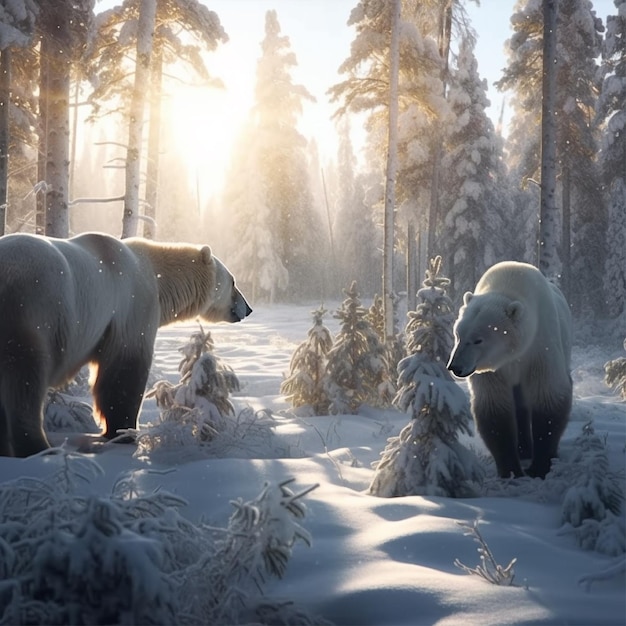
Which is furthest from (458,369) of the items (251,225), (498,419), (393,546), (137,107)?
(251,225)

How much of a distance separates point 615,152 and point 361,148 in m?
9.26

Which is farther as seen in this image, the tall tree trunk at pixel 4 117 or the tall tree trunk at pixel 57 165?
the tall tree trunk at pixel 4 117

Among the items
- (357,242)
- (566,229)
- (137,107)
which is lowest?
(566,229)

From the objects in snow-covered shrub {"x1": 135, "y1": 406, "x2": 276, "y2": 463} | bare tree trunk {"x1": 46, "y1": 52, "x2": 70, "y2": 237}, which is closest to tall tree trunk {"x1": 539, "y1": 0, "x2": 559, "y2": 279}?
snow-covered shrub {"x1": 135, "y1": 406, "x2": 276, "y2": 463}

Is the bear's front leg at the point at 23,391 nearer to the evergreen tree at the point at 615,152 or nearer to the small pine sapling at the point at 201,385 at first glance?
the small pine sapling at the point at 201,385

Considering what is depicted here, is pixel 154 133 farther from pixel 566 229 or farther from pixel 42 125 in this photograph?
pixel 566 229

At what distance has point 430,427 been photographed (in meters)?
4.48

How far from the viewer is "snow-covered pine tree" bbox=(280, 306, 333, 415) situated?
8.53 m

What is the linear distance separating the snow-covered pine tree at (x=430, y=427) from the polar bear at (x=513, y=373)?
175 mm

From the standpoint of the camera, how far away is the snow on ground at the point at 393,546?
7.26 feet

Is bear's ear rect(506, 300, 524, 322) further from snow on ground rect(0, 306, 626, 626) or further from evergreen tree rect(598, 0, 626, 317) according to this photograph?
evergreen tree rect(598, 0, 626, 317)

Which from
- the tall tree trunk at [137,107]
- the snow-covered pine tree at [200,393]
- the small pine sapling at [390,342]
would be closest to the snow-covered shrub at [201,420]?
the snow-covered pine tree at [200,393]

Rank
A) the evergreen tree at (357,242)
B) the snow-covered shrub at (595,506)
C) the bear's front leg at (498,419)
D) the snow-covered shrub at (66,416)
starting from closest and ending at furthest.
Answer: the snow-covered shrub at (595,506) → the bear's front leg at (498,419) → the snow-covered shrub at (66,416) → the evergreen tree at (357,242)

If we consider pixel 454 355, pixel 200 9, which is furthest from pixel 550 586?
pixel 200 9
